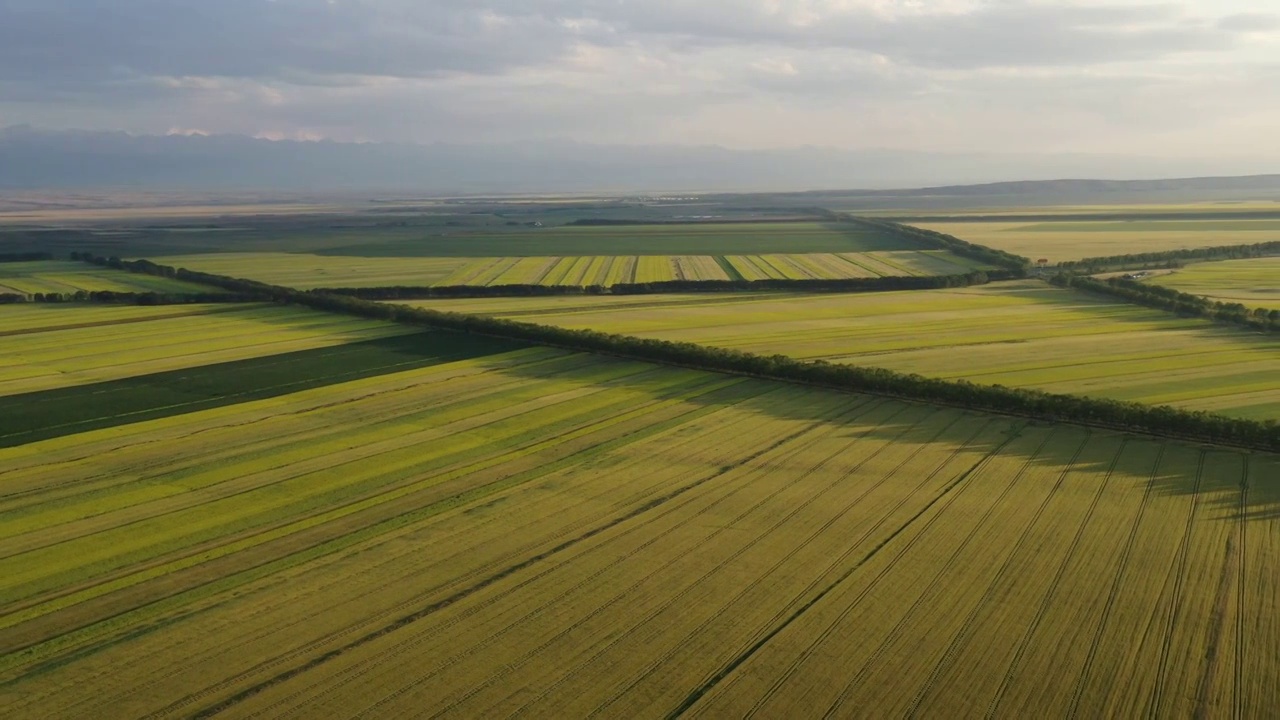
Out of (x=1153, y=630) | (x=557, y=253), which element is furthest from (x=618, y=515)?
(x=557, y=253)

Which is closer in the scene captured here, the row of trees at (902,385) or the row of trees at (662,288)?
the row of trees at (902,385)

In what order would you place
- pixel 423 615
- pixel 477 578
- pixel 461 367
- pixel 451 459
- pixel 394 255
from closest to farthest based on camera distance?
pixel 423 615, pixel 477 578, pixel 451 459, pixel 461 367, pixel 394 255

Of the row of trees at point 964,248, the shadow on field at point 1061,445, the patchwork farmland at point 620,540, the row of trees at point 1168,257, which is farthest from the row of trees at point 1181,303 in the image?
the shadow on field at point 1061,445

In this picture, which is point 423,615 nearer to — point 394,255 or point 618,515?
point 618,515

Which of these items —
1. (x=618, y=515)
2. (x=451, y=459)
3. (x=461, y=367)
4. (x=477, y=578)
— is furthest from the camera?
(x=461, y=367)

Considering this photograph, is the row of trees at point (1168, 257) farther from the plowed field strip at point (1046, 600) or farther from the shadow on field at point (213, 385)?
the plowed field strip at point (1046, 600)

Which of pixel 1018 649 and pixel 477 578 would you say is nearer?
pixel 1018 649

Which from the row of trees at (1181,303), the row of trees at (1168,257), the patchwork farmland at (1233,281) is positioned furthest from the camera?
the row of trees at (1168,257)

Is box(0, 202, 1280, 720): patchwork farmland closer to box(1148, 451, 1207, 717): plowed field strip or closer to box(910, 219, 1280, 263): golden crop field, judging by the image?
box(1148, 451, 1207, 717): plowed field strip
